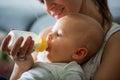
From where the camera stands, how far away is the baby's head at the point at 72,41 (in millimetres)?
1074

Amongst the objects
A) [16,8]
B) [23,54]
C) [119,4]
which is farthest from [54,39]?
[16,8]

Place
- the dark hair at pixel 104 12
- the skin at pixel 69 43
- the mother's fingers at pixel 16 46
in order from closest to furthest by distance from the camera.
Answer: the mother's fingers at pixel 16 46, the skin at pixel 69 43, the dark hair at pixel 104 12

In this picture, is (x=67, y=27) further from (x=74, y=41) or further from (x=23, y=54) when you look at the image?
(x=23, y=54)

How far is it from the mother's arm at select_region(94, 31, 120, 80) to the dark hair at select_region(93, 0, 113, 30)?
0.36ft

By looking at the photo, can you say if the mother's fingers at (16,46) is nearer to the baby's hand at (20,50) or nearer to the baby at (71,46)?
the baby's hand at (20,50)

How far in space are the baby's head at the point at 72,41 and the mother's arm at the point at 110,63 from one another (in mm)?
68

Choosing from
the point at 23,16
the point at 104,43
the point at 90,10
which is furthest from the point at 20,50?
the point at 23,16

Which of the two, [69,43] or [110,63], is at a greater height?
[69,43]

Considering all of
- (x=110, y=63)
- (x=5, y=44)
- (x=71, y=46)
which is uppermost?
(x=5, y=44)

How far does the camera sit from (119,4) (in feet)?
4.87

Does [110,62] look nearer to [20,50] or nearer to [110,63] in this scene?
[110,63]

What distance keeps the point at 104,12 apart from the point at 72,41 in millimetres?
308

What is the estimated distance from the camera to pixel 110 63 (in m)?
1.11

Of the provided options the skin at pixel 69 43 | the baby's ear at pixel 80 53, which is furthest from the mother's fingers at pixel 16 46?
the baby's ear at pixel 80 53
